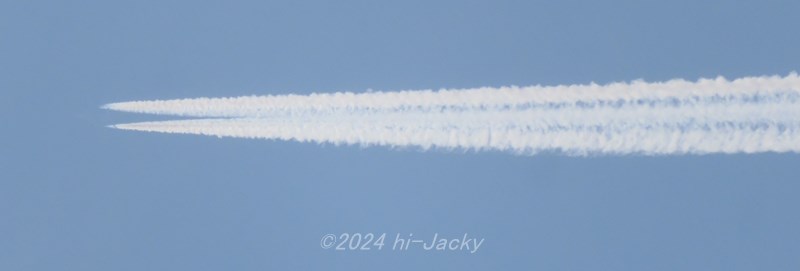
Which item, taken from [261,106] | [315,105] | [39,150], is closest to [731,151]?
[315,105]

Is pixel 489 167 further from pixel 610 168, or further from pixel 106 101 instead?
pixel 106 101

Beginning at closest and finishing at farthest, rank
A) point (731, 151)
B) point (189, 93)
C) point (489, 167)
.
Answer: point (731, 151) < point (489, 167) < point (189, 93)

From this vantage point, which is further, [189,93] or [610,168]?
[189,93]

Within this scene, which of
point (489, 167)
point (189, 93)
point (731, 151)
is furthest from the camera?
point (189, 93)

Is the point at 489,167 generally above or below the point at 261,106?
below

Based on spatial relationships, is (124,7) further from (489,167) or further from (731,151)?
(731,151)

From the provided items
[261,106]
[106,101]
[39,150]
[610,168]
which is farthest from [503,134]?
[39,150]

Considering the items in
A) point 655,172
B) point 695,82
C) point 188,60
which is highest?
point 188,60
